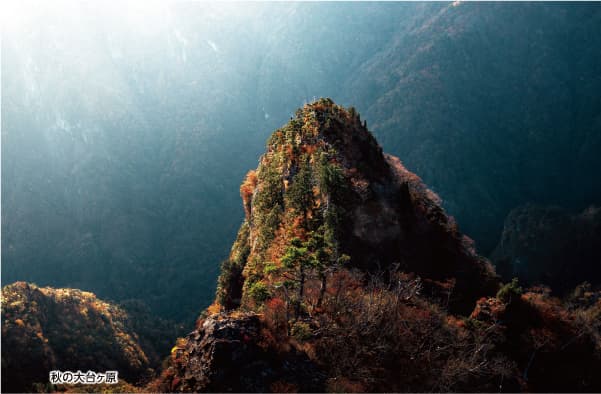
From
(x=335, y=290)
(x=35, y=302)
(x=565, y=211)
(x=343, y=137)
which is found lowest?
(x=335, y=290)

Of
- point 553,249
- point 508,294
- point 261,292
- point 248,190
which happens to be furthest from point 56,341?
point 553,249

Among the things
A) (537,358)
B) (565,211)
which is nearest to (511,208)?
(565,211)

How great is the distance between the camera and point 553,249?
131 metres

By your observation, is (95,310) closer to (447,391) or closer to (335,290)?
(335,290)

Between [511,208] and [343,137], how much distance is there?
476 feet

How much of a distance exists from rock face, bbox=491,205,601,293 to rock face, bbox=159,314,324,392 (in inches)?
4541

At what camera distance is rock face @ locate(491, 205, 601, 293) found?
122 metres

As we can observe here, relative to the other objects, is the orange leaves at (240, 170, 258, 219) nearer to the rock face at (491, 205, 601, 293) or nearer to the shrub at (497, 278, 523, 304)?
the shrub at (497, 278, 523, 304)

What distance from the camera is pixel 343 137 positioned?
158 ft

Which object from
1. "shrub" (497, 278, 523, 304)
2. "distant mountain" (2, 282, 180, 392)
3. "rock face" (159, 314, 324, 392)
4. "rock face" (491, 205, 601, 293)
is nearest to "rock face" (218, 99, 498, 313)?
"shrub" (497, 278, 523, 304)

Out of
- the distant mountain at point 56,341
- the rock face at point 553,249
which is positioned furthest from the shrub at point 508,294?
the rock face at point 553,249

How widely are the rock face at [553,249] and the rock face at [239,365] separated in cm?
11535

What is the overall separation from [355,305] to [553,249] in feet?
411

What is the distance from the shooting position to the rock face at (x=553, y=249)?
121562 mm
